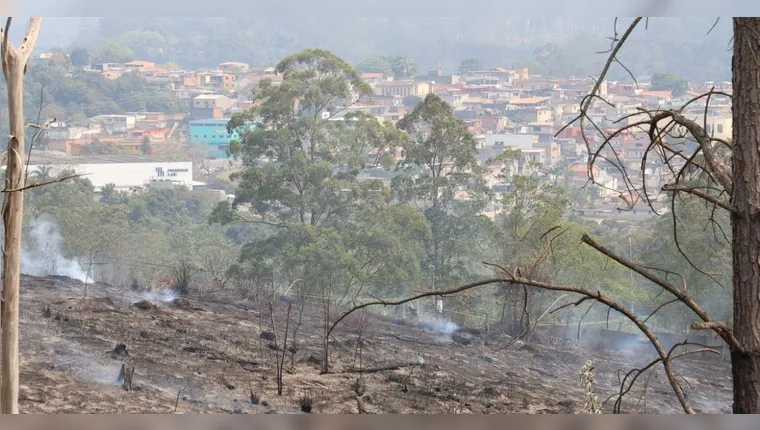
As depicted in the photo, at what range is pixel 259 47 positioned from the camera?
4039 millimetres

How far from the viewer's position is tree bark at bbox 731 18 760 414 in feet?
3.78

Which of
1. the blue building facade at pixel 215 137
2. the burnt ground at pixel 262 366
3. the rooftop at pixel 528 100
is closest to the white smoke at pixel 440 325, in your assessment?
the burnt ground at pixel 262 366

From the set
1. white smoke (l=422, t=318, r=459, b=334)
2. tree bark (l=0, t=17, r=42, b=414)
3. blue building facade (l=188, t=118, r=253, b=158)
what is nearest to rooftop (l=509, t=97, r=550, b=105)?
white smoke (l=422, t=318, r=459, b=334)

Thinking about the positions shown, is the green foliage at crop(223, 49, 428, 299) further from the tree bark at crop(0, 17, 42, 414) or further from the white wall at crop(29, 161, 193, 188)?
the tree bark at crop(0, 17, 42, 414)

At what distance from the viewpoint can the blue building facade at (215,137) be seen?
3951 mm

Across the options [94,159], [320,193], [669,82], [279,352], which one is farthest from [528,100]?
[94,159]

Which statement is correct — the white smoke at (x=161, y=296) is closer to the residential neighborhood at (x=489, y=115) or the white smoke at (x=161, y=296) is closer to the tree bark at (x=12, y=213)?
the residential neighborhood at (x=489, y=115)

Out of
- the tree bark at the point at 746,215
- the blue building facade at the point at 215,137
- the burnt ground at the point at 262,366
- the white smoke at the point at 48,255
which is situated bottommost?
the burnt ground at the point at 262,366

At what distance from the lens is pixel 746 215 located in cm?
119

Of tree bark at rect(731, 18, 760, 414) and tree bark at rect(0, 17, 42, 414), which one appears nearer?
tree bark at rect(731, 18, 760, 414)

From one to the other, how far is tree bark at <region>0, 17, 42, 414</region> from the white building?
5.19ft

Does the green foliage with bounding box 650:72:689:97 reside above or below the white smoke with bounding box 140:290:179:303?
above

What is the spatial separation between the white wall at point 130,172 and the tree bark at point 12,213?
5.33 ft

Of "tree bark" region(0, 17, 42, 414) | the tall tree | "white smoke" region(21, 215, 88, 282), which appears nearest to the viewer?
"tree bark" region(0, 17, 42, 414)
